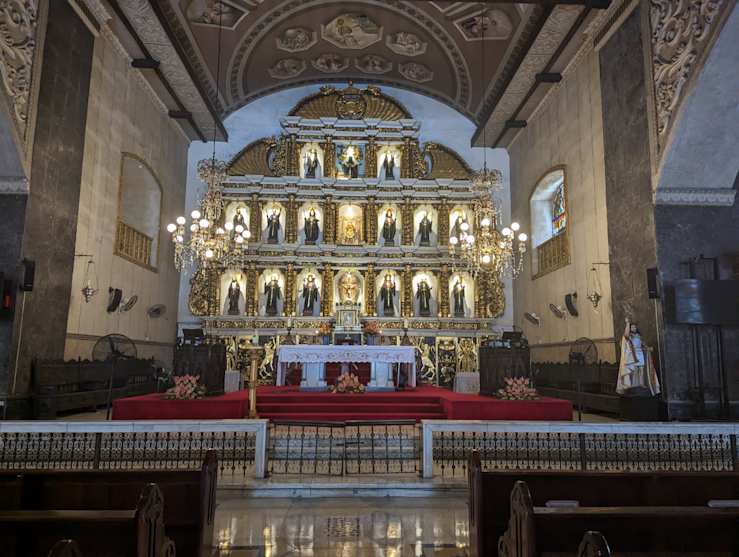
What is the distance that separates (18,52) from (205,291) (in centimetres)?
790

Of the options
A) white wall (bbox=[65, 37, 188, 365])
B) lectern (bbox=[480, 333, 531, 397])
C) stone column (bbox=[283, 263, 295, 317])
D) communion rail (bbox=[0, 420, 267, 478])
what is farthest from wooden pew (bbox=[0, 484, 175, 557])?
stone column (bbox=[283, 263, 295, 317])

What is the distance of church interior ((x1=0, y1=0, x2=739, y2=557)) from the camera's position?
12.0 ft

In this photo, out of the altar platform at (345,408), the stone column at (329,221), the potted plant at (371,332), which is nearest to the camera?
the altar platform at (345,408)

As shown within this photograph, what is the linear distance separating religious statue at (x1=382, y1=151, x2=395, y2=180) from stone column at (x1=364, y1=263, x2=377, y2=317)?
2.71 m

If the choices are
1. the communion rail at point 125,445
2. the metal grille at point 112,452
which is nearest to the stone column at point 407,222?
the communion rail at point 125,445

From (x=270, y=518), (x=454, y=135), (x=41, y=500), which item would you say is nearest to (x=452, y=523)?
(x=270, y=518)

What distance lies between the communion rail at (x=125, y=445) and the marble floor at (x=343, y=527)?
32.4 inches

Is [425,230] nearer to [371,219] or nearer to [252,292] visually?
[371,219]

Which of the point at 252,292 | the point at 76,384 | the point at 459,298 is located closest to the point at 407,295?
the point at 459,298

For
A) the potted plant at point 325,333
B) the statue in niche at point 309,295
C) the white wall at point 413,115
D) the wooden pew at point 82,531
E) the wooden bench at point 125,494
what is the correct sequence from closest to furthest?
the wooden pew at point 82,531
the wooden bench at point 125,494
the potted plant at point 325,333
the statue in niche at point 309,295
the white wall at point 413,115

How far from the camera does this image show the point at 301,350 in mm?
10031

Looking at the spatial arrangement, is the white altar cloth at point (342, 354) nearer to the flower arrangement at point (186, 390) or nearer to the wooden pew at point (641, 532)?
the flower arrangement at point (186, 390)

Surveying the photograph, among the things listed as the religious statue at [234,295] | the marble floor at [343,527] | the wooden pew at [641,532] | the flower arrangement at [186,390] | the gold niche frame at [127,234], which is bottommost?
the marble floor at [343,527]

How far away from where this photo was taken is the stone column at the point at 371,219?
A: 603 inches
